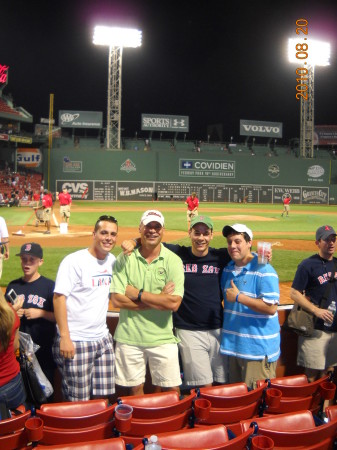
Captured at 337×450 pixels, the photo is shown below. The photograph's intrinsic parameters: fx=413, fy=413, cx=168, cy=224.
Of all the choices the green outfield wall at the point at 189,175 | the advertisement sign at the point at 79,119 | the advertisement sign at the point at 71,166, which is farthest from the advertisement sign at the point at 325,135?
the advertisement sign at the point at 71,166

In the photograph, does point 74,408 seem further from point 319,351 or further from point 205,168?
point 205,168

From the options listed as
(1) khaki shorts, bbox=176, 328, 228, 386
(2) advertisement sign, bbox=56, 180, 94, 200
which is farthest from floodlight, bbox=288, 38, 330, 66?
(1) khaki shorts, bbox=176, 328, 228, 386

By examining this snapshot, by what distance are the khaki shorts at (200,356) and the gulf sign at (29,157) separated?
149 feet

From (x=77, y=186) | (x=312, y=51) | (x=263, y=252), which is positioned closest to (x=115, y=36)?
(x=77, y=186)

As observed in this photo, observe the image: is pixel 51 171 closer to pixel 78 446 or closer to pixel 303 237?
pixel 303 237

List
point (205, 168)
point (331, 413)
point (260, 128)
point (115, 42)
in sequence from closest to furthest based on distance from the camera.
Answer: point (331, 413) → point (115, 42) → point (205, 168) → point (260, 128)

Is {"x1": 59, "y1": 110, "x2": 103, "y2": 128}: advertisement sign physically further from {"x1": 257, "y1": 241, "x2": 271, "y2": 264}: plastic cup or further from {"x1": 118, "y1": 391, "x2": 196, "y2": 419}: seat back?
{"x1": 118, "y1": 391, "x2": 196, "y2": 419}: seat back

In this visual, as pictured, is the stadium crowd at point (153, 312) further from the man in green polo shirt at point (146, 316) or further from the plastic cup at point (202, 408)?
the plastic cup at point (202, 408)

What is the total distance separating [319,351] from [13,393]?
3048mm

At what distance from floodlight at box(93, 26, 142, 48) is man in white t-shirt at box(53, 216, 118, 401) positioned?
41691 mm

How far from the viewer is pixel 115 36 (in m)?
41.2

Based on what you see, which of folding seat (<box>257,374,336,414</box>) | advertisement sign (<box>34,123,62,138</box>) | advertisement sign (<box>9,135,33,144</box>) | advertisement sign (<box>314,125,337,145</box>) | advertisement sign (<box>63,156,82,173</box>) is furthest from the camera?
advertisement sign (<box>314,125,337,145</box>)

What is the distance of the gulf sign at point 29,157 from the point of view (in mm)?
46375

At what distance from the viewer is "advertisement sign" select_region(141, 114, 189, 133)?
2136 inches
